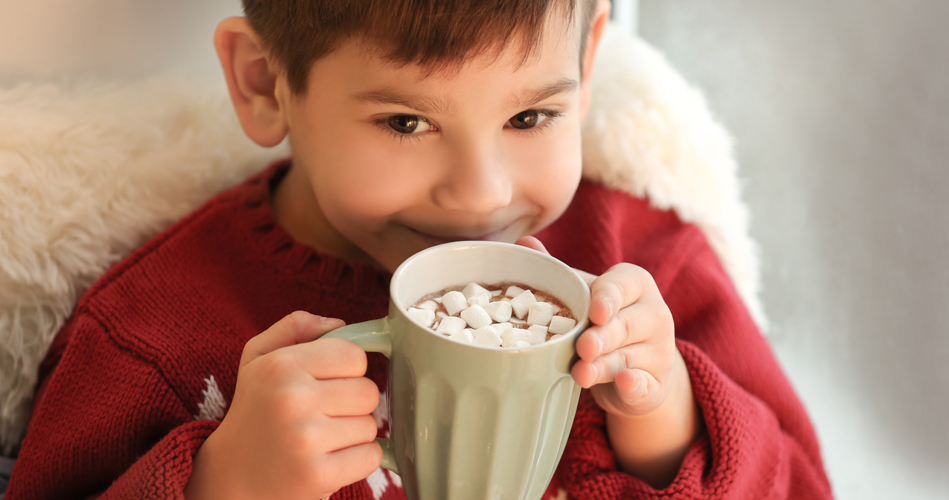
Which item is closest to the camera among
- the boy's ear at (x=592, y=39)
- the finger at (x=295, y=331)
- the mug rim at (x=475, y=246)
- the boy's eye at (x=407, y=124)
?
the mug rim at (x=475, y=246)

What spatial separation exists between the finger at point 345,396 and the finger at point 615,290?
17 centimetres

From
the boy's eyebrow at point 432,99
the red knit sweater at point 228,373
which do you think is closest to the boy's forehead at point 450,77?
the boy's eyebrow at point 432,99

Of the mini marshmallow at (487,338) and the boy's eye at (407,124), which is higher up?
the boy's eye at (407,124)

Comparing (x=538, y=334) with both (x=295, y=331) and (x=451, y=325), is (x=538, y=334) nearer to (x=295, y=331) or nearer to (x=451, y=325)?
(x=451, y=325)

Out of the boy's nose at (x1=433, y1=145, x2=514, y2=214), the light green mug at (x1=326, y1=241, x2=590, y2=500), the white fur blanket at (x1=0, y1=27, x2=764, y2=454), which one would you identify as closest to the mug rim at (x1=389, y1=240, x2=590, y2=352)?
the light green mug at (x1=326, y1=241, x2=590, y2=500)

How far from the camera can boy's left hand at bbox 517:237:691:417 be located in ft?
1.69

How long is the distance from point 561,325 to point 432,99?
24cm

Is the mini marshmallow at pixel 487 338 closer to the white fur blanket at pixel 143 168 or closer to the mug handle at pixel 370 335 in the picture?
the mug handle at pixel 370 335

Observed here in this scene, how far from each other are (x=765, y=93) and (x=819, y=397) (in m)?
0.48

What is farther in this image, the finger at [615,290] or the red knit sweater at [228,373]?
the red knit sweater at [228,373]

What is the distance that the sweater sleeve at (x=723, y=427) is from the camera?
2.42ft

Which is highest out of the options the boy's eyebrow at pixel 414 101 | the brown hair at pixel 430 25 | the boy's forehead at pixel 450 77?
the brown hair at pixel 430 25

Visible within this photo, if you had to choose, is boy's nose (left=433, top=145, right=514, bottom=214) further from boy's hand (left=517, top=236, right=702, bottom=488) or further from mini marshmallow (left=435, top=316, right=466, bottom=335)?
mini marshmallow (left=435, top=316, right=466, bottom=335)

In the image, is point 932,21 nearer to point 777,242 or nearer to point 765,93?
point 765,93
